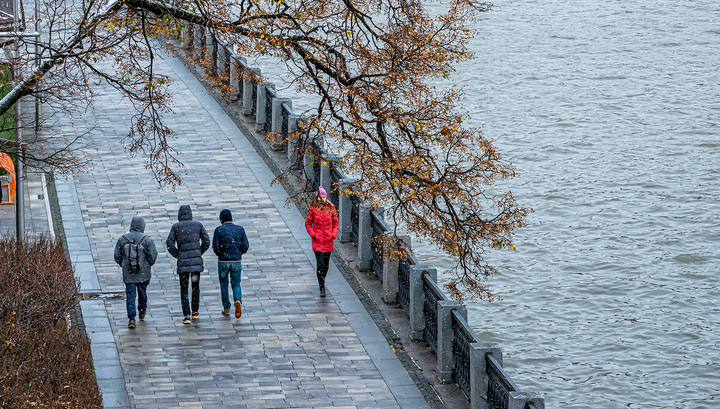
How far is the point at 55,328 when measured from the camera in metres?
10.8

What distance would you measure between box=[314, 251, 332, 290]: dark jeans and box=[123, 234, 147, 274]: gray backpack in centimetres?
264

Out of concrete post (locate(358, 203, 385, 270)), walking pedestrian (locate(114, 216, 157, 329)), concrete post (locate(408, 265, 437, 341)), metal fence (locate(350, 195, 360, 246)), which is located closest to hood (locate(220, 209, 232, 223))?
walking pedestrian (locate(114, 216, 157, 329))

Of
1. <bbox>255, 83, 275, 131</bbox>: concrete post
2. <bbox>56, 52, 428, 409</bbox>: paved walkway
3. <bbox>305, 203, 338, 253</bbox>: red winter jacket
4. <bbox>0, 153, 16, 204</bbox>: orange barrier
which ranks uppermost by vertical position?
<bbox>255, 83, 275, 131</bbox>: concrete post

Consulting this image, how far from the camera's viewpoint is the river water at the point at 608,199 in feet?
55.9

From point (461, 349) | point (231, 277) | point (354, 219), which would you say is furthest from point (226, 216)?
point (461, 349)

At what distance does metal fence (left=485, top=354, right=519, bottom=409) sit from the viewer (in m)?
10.4

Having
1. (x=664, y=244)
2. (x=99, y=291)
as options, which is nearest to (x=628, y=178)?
(x=664, y=244)

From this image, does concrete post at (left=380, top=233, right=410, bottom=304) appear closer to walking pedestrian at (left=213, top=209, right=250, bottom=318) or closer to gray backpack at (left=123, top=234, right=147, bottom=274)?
walking pedestrian at (left=213, top=209, right=250, bottom=318)

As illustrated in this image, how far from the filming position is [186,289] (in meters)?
13.7

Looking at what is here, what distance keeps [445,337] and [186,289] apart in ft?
12.4

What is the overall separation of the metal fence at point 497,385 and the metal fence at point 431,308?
1.85 m

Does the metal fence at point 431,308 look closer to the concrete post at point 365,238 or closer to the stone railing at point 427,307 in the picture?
the stone railing at point 427,307

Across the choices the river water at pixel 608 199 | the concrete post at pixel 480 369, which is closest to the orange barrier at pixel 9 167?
the concrete post at pixel 480 369

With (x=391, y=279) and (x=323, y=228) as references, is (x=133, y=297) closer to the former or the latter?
(x=323, y=228)
